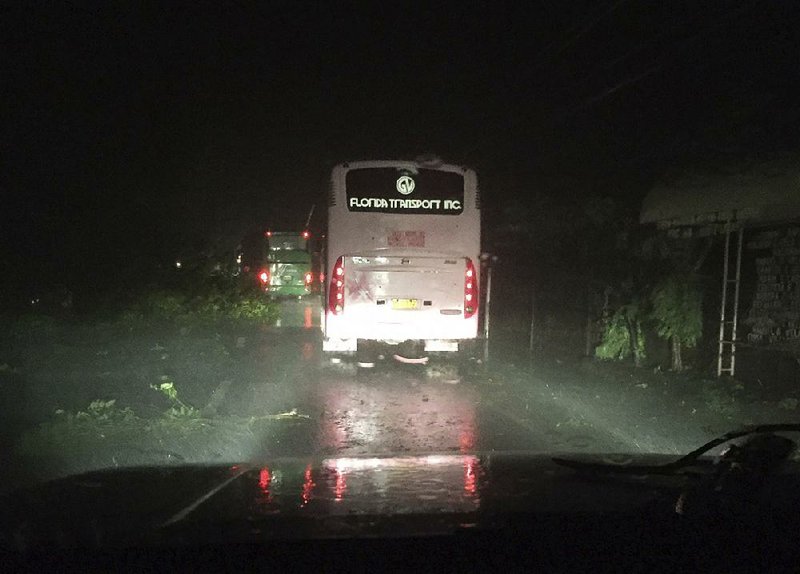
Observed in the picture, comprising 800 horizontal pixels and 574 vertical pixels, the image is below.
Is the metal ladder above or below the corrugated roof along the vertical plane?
below

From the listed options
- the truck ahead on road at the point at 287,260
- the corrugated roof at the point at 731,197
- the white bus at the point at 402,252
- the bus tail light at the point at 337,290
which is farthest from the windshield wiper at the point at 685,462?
the truck ahead on road at the point at 287,260

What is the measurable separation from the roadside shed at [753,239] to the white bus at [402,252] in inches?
135

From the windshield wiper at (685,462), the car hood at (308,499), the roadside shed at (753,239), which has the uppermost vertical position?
the roadside shed at (753,239)

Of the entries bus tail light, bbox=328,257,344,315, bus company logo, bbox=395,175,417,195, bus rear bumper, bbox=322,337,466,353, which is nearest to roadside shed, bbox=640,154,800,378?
bus company logo, bbox=395,175,417,195

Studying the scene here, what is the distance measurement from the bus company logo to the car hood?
9.60 metres

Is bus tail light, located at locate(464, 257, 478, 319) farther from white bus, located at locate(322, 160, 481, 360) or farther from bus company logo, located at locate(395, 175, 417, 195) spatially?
bus company logo, located at locate(395, 175, 417, 195)

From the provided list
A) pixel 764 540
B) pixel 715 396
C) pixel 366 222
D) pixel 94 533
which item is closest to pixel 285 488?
pixel 94 533

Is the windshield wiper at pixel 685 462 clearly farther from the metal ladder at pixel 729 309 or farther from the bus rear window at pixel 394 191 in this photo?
the bus rear window at pixel 394 191

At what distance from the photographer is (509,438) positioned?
31.1ft

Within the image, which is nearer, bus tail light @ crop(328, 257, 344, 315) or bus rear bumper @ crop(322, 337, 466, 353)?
bus tail light @ crop(328, 257, 344, 315)

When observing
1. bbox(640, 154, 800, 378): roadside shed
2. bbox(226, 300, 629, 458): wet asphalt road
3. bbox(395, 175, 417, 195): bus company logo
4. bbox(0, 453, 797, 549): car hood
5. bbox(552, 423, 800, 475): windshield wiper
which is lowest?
bbox(226, 300, 629, 458): wet asphalt road

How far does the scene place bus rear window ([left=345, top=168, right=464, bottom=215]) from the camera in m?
14.4

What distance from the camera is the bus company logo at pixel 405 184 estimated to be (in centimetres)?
1448

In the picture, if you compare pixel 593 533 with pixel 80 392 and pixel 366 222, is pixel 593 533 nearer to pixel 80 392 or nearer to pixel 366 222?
pixel 80 392
